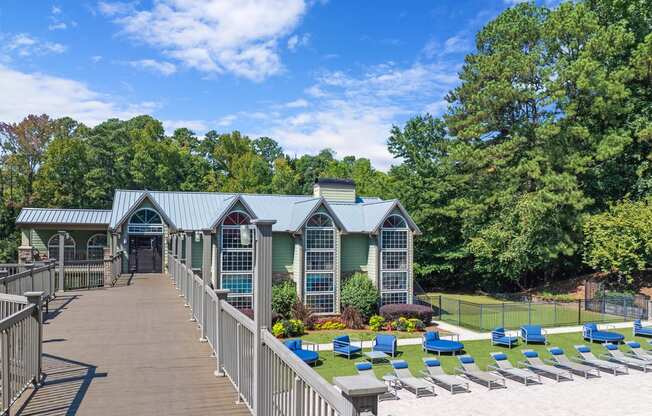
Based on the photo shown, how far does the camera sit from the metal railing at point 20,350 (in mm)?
5574

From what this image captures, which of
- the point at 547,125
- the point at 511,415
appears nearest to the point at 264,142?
the point at 547,125

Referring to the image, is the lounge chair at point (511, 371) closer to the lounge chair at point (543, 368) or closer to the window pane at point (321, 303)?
the lounge chair at point (543, 368)

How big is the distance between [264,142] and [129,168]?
106 ft

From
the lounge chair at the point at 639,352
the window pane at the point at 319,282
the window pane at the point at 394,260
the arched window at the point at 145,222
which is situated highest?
the arched window at the point at 145,222

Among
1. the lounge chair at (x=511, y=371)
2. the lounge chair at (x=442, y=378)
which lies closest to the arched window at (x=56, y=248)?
the lounge chair at (x=442, y=378)

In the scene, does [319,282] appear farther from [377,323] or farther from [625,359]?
[625,359]

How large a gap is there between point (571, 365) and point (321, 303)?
14.6 metres

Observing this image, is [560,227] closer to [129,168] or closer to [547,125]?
[547,125]

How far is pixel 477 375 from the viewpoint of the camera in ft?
55.8

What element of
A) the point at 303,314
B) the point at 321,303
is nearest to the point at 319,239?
the point at 321,303

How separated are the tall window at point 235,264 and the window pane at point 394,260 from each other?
854cm

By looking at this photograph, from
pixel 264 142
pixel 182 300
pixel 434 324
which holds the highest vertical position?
pixel 264 142

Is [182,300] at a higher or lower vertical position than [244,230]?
lower

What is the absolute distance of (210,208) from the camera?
34.0 m
